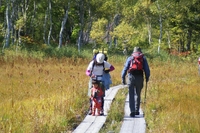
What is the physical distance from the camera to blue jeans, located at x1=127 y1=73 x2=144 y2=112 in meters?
10.2

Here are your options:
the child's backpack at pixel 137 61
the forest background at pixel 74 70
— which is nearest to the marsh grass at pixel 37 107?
the forest background at pixel 74 70

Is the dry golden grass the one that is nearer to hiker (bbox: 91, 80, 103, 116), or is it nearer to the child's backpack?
the child's backpack

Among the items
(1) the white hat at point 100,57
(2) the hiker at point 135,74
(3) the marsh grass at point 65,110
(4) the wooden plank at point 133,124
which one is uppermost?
(1) the white hat at point 100,57

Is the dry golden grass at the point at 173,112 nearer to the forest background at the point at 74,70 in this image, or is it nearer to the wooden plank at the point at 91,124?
the forest background at the point at 74,70

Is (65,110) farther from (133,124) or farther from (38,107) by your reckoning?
(133,124)

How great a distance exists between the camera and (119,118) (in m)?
9.73

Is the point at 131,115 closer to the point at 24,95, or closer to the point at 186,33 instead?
the point at 24,95

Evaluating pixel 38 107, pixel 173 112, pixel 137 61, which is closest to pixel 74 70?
pixel 137 61

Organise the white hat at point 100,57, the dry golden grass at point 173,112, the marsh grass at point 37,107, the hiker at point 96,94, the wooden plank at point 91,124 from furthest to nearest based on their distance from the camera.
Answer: the hiker at point 96,94 < the white hat at point 100,57 < the wooden plank at point 91,124 < the dry golden grass at point 173,112 < the marsh grass at point 37,107

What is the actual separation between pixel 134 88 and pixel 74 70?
12.4 metres

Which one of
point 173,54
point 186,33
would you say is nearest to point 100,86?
point 173,54

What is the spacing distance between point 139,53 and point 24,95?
4.29m

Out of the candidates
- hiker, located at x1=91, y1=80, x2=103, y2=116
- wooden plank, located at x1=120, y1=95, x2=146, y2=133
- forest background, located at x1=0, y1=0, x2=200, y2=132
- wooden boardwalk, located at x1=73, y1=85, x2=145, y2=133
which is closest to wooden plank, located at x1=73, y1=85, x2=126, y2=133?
wooden boardwalk, located at x1=73, y1=85, x2=145, y2=133

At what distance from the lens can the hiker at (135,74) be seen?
998cm
